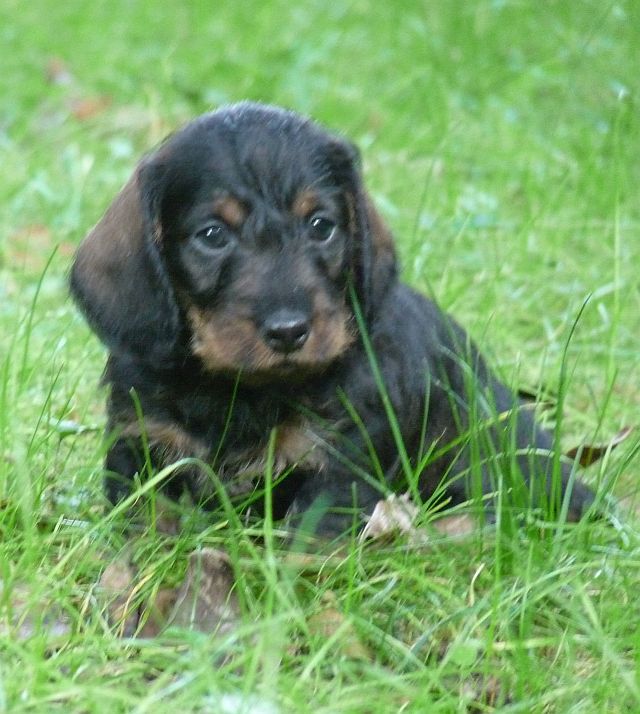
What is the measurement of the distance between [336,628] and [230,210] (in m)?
1.09

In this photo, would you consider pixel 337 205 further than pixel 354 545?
Yes

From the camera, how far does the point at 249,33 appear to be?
905 centimetres

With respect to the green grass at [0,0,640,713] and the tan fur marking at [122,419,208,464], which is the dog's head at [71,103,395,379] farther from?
the green grass at [0,0,640,713]

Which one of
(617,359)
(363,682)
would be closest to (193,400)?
(363,682)

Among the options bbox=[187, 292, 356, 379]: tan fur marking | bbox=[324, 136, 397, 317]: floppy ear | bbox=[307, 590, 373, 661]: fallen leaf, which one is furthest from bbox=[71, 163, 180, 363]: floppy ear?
bbox=[307, 590, 373, 661]: fallen leaf

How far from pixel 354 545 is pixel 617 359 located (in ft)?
6.71

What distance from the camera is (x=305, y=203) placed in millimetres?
3467

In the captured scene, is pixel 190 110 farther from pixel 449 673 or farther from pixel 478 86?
pixel 449 673

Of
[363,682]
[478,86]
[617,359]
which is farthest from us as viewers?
[478,86]

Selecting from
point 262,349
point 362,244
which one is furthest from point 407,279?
point 262,349

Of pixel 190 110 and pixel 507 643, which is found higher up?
pixel 507 643

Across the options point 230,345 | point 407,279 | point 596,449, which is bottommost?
point 596,449

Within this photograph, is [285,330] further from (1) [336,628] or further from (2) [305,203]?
(1) [336,628]

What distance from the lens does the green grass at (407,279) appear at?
285 cm
